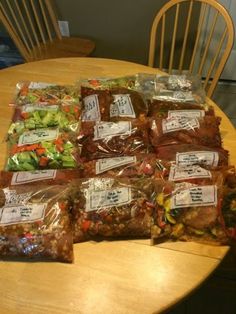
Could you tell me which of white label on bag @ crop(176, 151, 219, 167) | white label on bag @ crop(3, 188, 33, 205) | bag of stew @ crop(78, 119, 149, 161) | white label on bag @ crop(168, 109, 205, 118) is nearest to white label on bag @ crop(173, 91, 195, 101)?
white label on bag @ crop(168, 109, 205, 118)

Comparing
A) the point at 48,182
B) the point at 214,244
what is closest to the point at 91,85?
the point at 48,182

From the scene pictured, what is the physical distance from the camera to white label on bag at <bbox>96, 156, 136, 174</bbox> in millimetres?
967

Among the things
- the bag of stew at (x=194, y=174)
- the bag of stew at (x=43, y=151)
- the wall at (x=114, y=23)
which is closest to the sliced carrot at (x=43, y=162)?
the bag of stew at (x=43, y=151)

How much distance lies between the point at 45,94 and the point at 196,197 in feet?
2.46

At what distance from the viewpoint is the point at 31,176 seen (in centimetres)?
96

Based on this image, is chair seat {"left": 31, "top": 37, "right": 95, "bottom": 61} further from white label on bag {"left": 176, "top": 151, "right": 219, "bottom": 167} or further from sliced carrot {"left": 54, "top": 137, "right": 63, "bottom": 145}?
white label on bag {"left": 176, "top": 151, "right": 219, "bottom": 167}

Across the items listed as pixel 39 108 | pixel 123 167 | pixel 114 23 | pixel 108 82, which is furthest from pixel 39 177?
pixel 114 23

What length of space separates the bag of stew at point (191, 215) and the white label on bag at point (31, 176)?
1.08 ft

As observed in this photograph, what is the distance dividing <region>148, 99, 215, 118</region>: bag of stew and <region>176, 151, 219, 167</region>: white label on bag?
6.9 inches

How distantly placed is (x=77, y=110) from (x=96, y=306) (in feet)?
2.28

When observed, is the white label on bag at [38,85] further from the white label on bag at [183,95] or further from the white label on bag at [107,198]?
the white label on bag at [107,198]

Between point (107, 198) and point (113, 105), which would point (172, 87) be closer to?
point (113, 105)

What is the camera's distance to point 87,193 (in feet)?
2.92

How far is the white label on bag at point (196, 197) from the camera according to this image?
83cm
